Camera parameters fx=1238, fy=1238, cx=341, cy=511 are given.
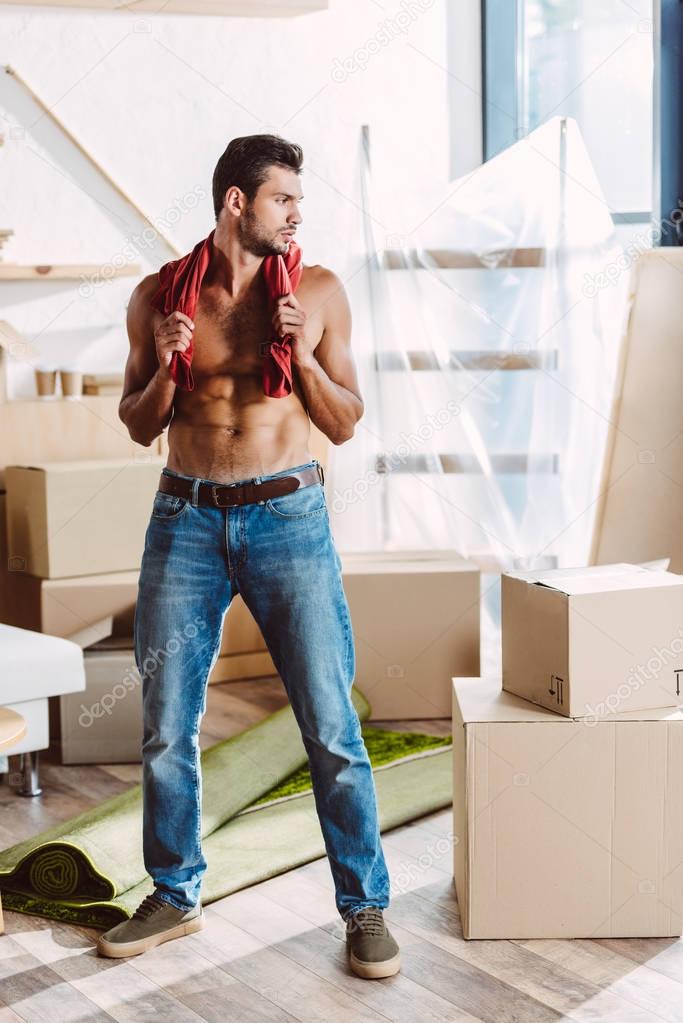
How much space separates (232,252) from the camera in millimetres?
2230

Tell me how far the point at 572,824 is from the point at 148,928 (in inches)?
32.4

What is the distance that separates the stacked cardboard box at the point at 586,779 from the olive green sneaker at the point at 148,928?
55 cm

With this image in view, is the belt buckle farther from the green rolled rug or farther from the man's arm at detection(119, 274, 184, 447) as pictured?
the green rolled rug

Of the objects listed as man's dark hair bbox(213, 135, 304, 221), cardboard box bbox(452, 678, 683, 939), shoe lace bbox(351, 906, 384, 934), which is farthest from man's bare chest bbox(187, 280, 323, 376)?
shoe lace bbox(351, 906, 384, 934)

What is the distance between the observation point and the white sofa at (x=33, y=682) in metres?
3.15

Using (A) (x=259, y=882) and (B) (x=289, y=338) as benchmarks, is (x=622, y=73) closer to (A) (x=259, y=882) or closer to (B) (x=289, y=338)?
(B) (x=289, y=338)

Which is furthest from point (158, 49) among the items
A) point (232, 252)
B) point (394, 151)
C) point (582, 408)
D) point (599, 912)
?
point (599, 912)

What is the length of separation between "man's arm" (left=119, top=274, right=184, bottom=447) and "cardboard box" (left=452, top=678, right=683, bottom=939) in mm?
800

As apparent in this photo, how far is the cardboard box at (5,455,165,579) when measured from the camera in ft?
12.2

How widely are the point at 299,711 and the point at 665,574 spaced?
759 mm

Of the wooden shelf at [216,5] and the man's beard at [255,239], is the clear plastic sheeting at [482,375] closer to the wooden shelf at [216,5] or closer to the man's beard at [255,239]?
the wooden shelf at [216,5]

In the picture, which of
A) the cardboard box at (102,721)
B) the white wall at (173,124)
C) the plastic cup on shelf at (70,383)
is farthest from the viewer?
the white wall at (173,124)

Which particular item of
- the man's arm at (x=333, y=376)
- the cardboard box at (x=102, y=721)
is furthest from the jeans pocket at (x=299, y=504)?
the cardboard box at (x=102, y=721)

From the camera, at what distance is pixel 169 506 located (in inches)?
87.9
